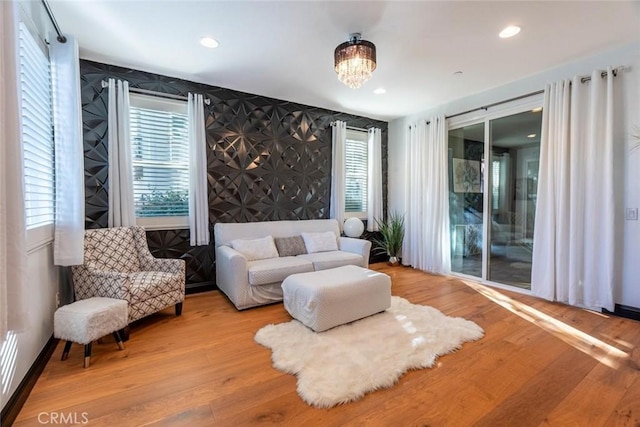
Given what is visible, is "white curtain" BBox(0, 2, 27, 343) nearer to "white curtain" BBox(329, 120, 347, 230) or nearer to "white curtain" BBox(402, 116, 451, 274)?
"white curtain" BBox(329, 120, 347, 230)

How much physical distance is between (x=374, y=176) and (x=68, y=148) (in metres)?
4.09

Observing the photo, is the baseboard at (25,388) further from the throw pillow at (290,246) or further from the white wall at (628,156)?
the white wall at (628,156)

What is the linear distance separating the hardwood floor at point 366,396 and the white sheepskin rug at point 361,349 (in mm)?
70

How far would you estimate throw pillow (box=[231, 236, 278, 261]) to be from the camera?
351 centimetres

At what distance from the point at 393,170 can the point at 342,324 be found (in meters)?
3.55

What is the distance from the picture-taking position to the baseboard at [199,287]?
11.9ft

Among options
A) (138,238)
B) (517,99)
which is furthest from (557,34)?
(138,238)

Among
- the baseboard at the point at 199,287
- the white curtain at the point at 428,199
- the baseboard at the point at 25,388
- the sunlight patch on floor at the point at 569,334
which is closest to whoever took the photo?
the baseboard at the point at 25,388

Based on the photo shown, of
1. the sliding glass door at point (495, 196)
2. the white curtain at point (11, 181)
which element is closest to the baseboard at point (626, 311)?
the sliding glass door at point (495, 196)

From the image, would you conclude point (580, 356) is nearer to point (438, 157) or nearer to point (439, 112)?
point (438, 157)

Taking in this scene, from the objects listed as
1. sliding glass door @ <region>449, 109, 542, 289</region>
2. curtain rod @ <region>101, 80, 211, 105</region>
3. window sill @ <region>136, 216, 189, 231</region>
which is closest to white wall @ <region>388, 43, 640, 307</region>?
sliding glass door @ <region>449, 109, 542, 289</region>

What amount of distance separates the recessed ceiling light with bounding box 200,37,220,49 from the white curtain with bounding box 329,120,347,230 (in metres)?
2.30

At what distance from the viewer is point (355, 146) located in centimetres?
514

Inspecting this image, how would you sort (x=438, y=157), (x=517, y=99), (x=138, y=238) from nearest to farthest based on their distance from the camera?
(x=138, y=238)
(x=517, y=99)
(x=438, y=157)
